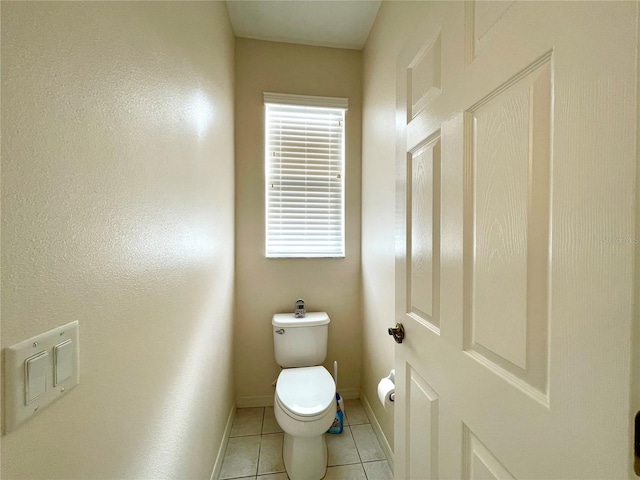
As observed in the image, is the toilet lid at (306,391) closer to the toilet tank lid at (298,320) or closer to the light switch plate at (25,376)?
the toilet tank lid at (298,320)

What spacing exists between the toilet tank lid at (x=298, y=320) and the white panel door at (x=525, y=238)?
105 centimetres

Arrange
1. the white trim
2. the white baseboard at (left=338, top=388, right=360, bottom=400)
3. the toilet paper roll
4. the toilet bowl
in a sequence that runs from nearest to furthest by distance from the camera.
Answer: the toilet paper roll → the toilet bowl → the white trim → the white baseboard at (left=338, top=388, right=360, bottom=400)

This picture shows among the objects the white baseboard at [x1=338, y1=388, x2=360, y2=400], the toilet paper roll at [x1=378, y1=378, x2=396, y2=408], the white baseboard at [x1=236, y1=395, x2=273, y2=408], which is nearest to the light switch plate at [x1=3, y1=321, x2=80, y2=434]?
the toilet paper roll at [x1=378, y1=378, x2=396, y2=408]

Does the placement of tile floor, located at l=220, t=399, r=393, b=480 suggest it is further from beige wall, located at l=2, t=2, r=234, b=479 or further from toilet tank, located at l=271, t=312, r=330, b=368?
beige wall, located at l=2, t=2, r=234, b=479

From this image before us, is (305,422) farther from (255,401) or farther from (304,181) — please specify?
(304,181)

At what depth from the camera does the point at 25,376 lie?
37cm

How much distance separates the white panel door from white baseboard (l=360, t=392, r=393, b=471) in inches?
31.4

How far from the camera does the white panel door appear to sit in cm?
34

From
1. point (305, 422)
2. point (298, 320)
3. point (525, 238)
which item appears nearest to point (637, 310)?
point (525, 238)

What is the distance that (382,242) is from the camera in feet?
5.23

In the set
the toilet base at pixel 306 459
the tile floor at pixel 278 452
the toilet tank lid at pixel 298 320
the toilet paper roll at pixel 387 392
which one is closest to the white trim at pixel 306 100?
the toilet tank lid at pixel 298 320

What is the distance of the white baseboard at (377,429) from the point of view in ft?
4.82

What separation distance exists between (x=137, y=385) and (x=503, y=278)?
34.6 inches

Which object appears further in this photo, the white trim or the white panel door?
the white trim
